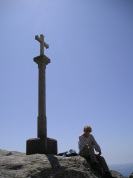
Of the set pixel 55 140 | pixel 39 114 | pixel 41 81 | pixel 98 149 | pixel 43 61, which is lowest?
pixel 98 149

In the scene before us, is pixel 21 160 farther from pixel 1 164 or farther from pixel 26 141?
pixel 26 141

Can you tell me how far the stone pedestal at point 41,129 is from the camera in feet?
26.9

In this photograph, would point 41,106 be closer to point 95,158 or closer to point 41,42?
point 95,158

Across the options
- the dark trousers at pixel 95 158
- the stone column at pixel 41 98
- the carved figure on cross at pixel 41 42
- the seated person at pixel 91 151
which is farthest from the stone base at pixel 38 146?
the carved figure on cross at pixel 41 42

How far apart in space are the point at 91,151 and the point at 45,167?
1944mm

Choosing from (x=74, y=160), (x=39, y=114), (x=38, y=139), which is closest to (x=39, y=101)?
(x=39, y=114)

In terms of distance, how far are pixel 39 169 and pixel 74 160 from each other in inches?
60.5

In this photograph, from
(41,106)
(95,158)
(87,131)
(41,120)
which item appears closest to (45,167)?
(95,158)

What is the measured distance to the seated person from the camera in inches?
292

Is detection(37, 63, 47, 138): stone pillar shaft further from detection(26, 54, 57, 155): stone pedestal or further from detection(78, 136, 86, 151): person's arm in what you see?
detection(78, 136, 86, 151): person's arm

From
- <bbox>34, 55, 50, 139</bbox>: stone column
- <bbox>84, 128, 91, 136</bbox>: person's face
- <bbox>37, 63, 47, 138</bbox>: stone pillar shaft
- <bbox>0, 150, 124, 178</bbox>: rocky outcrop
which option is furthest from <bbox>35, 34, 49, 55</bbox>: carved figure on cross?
<bbox>0, 150, 124, 178</bbox>: rocky outcrop

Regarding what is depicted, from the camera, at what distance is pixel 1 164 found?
243 inches

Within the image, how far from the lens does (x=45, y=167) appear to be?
20.4ft

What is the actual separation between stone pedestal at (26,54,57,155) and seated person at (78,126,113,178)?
137 cm
